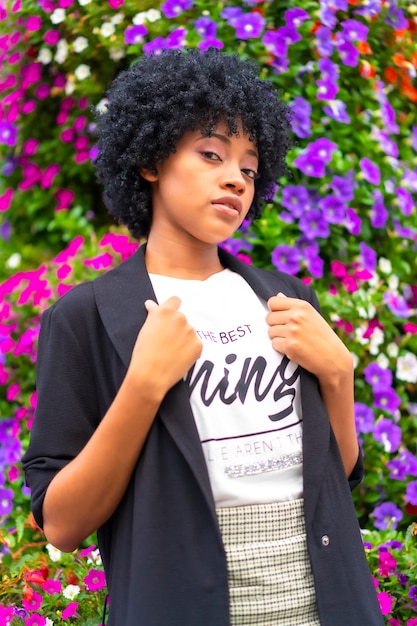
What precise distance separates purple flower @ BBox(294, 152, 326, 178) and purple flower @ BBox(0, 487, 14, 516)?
150cm

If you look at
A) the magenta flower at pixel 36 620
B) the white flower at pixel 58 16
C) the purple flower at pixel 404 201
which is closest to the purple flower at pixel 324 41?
the purple flower at pixel 404 201

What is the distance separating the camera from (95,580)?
6.78 feet

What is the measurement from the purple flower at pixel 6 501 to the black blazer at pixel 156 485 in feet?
4.43

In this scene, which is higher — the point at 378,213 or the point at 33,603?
the point at 378,213

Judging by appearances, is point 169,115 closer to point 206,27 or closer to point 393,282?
point 206,27

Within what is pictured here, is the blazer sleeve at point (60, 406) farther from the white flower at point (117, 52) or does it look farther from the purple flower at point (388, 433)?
the white flower at point (117, 52)

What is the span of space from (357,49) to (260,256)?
2.86 ft

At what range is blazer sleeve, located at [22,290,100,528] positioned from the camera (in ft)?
4.94

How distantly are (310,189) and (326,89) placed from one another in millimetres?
367

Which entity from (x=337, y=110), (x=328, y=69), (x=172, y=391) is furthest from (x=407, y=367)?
(x=172, y=391)

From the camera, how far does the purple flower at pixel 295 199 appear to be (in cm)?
284

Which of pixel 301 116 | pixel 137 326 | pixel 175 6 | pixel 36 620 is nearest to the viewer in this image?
pixel 137 326

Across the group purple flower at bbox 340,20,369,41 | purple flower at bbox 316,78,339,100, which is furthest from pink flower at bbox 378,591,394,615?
purple flower at bbox 340,20,369,41

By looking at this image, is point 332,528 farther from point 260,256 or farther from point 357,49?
point 357,49
